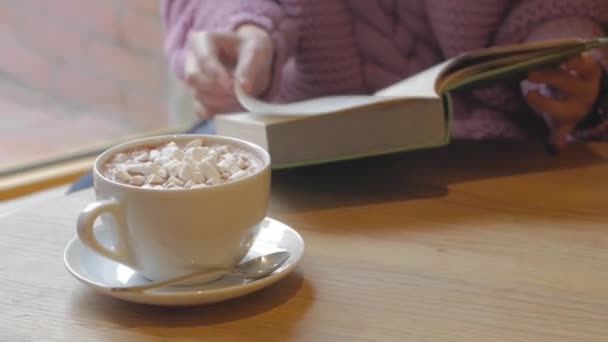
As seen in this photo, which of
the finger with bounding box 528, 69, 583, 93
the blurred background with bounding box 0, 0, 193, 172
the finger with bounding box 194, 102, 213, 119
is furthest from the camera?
the blurred background with bounding box 0, 0, 193, 172

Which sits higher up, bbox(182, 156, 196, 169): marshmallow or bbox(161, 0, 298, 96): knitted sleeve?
bbox(182, 156, 196, 169): marshmallow

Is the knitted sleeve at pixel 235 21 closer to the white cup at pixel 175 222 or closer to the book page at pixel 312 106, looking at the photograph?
the book page at pixel 312 106

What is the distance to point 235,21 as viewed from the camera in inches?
38.2

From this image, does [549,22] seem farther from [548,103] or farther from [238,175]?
[238,175]

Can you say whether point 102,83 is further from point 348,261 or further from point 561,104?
point 348,261

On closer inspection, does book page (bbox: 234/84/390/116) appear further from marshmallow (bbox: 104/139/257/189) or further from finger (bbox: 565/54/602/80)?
finger (bbox: 565/54/602/80)

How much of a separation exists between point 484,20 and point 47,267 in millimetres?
558

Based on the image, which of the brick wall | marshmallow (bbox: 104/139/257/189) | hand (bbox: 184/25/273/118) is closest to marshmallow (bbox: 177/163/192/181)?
marshmallow (bbox: 104/139/257/189)

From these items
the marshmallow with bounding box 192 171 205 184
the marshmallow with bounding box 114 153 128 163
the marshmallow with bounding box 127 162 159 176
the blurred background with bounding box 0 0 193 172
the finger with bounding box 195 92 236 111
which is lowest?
the blurred background with bounding box 0 0 193 172

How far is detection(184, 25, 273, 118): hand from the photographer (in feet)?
2.89

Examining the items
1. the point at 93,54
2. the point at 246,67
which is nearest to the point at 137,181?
the point at 246,67

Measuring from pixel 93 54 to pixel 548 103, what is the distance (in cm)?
119

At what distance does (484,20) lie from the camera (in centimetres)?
90

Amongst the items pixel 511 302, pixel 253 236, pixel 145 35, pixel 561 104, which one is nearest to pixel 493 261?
pixel 511 302
